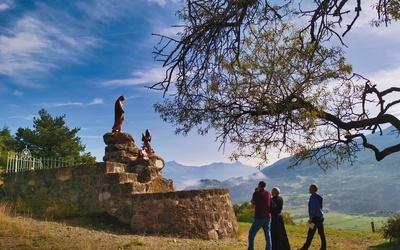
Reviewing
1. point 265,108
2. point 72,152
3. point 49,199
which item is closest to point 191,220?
point 265,108

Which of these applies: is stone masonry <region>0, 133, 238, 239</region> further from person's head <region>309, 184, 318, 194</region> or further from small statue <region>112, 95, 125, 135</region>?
person's head <region>309, 184, 318, 194</region>

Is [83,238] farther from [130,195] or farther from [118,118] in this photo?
[118,118]

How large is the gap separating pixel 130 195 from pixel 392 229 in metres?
9.26

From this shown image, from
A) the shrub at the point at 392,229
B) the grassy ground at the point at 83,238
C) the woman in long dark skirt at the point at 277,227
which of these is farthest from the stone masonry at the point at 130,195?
the shrub at the point at 392,229

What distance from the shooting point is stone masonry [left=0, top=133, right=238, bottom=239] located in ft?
41.4

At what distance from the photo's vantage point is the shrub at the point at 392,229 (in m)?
12.7

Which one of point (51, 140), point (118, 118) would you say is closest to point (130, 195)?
point (118, 118)

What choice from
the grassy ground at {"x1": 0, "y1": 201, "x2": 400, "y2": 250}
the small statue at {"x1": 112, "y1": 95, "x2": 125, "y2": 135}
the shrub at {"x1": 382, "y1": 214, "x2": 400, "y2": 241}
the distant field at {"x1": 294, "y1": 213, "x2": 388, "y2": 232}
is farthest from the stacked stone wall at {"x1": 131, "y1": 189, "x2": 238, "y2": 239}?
the distant field at {"x1": 294, "y1": 213, "x2": 388, "y2": 232}

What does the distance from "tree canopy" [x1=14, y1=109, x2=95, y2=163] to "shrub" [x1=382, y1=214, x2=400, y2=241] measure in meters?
25.9

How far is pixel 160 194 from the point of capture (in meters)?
12.8

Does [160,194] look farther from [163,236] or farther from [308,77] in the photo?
[308,77]

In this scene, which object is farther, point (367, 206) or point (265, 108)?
point (367, 206)

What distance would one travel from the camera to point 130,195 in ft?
43.7

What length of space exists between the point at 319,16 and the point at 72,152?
101 feet
